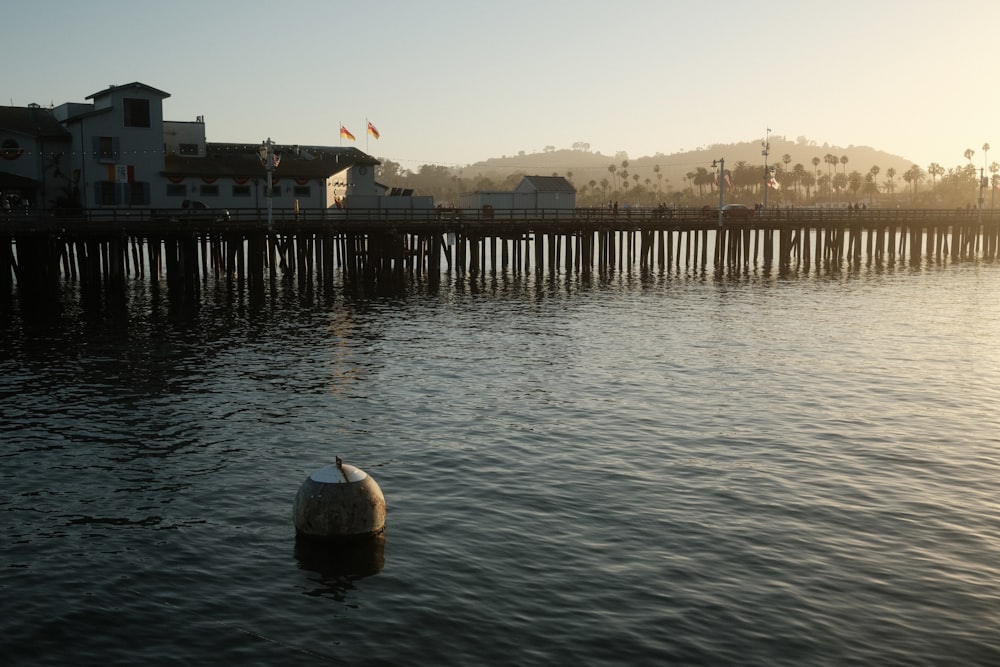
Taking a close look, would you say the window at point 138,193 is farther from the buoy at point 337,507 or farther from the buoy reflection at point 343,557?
the buoy reflection at point 343,557

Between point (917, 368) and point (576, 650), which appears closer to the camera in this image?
point (576, 650)

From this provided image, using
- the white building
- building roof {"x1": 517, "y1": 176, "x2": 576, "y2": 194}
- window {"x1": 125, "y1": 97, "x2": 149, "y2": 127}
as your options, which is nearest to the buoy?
the white building

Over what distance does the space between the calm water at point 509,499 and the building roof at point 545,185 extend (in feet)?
152

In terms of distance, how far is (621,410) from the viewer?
91.8 ft

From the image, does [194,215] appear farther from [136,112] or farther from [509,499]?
[509,499]

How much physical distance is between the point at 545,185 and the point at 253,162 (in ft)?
89.7

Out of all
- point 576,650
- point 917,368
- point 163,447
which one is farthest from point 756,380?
point 576,650

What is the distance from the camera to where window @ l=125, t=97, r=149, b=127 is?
A: 62688 mm

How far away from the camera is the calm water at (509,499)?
44.9ft

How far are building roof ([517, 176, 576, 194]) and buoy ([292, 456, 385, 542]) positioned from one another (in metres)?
70.6

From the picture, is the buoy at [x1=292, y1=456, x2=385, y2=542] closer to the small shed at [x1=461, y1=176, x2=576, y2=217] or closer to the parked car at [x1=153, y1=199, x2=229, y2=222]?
the parked car at [x1=153, y1=199, x2=229, y2=222]

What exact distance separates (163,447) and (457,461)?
7155mm

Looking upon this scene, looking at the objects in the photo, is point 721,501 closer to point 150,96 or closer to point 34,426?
point 34,426

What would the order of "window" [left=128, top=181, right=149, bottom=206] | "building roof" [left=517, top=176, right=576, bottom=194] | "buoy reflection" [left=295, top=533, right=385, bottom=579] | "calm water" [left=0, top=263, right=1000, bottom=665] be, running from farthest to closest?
"building roof" [left=517, top=176, right=576, bottom=194], "window" [left=128, top=181, right=149, bottom=206], "buoy reflection" [left=295, top=533, right=385, bottom=579], "calm water" [left=0, top=263, right=1000, bottom=665]
